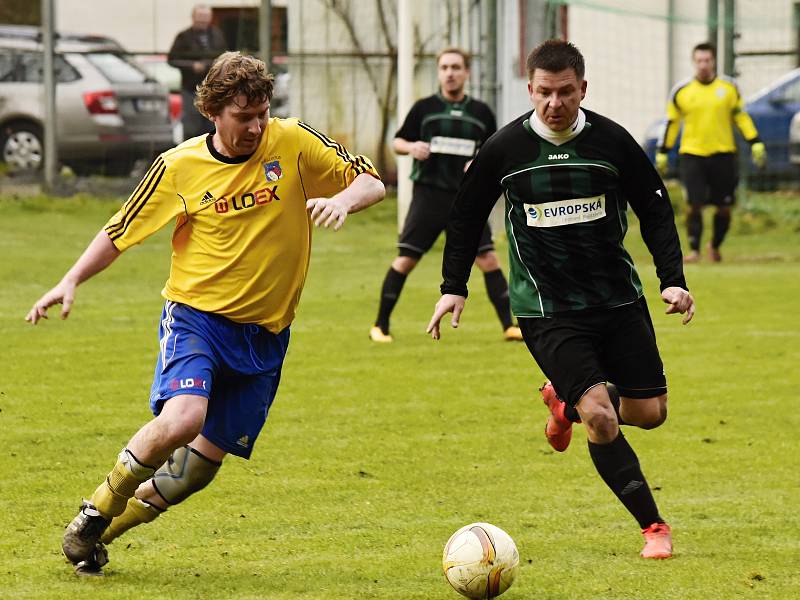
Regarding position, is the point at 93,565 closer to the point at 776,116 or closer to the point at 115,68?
the point at 115,68

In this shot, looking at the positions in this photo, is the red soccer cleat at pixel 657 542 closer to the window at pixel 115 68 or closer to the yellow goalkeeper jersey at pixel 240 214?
the yellow goalkeeper jersey at pixel 240 214

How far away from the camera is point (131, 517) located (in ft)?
18.9

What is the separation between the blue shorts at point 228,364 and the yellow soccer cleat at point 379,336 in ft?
19.0

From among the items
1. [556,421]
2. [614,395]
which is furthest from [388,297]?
[614,395]

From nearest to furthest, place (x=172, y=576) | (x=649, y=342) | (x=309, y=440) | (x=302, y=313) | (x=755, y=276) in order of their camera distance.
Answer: (x=172, y=576)
(x=649, y=342)
(x=309, y=440)
(x=302, y=313)
(x=755, y=276)

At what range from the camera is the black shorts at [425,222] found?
11609 millimetres

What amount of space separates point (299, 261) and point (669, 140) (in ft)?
38.6

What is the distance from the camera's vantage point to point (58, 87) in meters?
19.7

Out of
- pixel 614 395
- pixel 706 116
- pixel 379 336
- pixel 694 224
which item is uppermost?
pixel 706 116

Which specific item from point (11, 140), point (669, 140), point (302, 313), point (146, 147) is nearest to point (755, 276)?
point (669, 140)

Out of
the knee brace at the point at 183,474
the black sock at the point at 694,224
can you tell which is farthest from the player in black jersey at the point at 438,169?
the black sock at the point at 694,224

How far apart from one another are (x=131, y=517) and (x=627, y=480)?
1860mm

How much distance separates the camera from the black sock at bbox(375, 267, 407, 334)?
11.6 m

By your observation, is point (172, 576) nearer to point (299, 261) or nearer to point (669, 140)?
point (299, 261)
